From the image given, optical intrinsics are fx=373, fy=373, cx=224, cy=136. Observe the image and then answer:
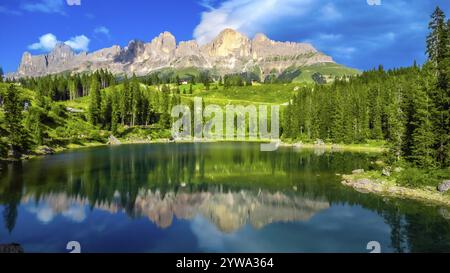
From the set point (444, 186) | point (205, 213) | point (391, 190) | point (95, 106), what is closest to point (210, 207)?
point (205, 213)

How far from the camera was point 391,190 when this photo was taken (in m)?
50.7

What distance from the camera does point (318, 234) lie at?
3431 centimetres

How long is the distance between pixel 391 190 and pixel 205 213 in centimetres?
2618

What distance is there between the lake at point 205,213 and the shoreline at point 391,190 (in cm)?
216

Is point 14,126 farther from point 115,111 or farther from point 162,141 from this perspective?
point 162,141

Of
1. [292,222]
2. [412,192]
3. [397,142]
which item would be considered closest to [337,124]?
[397,142]

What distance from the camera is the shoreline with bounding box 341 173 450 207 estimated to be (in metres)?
45.1

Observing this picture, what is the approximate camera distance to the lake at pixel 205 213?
104 ft

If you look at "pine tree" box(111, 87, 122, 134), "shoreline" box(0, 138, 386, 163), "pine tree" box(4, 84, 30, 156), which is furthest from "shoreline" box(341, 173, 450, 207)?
"pine tree" box(111, 87, 122, 134)

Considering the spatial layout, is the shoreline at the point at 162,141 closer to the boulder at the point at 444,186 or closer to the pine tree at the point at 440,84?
the pine tree at the point at 440,84

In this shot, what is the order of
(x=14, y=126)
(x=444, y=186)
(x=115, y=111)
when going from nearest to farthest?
(x=444, y=186)
(x=14, y=126)
(x=115, y=111)

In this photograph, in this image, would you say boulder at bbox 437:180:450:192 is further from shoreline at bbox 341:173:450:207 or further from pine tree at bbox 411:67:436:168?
pine tree at bbox 411:67:436:168

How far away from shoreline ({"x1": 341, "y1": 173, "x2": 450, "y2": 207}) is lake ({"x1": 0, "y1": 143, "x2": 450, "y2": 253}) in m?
2.16
